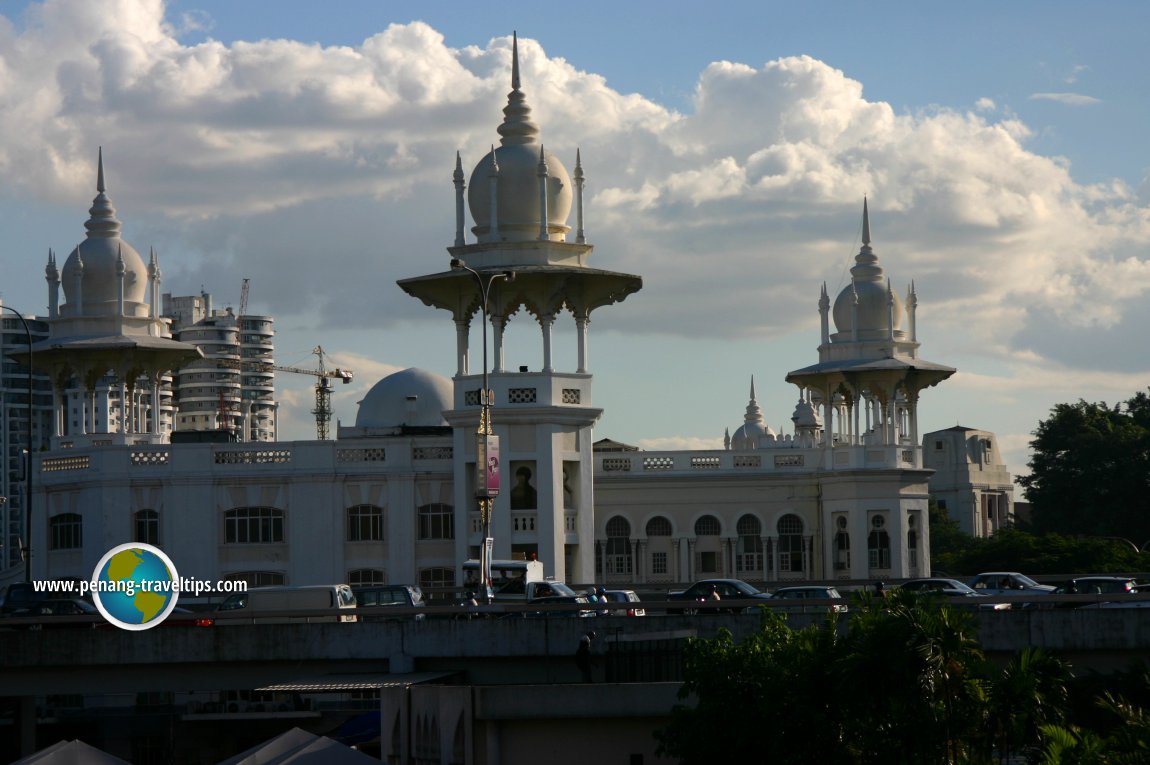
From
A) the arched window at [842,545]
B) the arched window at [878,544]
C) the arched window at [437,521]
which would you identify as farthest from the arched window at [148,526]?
the arched window at [878,544]

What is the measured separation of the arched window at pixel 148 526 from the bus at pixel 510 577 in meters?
16.1

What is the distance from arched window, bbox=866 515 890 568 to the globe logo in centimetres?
3096

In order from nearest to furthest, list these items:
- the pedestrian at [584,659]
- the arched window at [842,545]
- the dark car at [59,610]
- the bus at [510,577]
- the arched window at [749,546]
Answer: the pedestrian at [584,659], the dark car at [59,610], the bus at [510,577], the arched window at [842,545], the arched window at [749,546]

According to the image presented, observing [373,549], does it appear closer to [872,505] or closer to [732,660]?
[872,505]

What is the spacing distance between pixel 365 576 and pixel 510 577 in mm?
15438

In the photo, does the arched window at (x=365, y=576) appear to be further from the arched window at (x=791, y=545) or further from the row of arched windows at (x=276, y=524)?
the arched window at (x=791, y=545)

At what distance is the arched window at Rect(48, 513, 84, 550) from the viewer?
7506 centimetres

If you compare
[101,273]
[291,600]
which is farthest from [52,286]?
[291,600]

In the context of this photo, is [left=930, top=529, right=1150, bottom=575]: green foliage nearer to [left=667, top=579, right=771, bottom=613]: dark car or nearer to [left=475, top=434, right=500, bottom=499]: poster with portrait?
[left=667, top=579, right=771, bottom=613]: dark car

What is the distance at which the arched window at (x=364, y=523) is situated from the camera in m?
74.5

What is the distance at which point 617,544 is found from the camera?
77812mm

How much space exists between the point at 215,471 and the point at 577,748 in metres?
37.9

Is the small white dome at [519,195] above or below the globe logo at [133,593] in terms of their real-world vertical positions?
above

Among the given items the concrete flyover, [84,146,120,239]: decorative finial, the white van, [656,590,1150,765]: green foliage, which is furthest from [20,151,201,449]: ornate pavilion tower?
[656,590,1150,765]: green foliage
